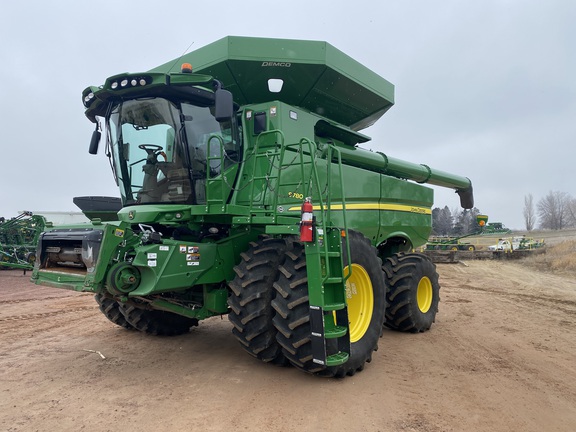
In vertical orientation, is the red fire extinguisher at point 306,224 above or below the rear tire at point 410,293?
above

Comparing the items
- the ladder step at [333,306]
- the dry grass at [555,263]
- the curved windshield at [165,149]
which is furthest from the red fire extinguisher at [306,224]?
the dry grass at [555,263]

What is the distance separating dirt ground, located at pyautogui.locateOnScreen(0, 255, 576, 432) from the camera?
10.2 ft

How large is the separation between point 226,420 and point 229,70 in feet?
12.2

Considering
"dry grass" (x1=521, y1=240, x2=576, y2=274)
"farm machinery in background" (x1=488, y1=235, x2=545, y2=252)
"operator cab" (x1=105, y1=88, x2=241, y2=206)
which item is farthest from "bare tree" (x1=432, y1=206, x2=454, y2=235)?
"operator cab" (x1=105, y1=88, x2=241, y2=206)

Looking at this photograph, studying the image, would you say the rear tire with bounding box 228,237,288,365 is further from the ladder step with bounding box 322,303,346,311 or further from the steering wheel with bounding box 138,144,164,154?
the steering wheel with bounding box 138,144,164,154

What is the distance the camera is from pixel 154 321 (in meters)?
5.42

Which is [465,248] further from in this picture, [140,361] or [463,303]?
[140,361]

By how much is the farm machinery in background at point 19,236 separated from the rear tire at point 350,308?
1328 cm

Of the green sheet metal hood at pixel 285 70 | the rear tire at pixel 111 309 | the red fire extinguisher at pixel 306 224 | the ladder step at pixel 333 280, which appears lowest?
the rear tire at pixel 111 309

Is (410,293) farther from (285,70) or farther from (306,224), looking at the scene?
(285,70)

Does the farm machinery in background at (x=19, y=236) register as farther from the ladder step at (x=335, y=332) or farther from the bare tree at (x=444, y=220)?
the bare tree at (x=444, y=220)

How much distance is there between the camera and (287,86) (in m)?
5.22

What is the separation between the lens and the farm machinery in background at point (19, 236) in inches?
569

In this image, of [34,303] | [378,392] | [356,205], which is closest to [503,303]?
[356,205]
